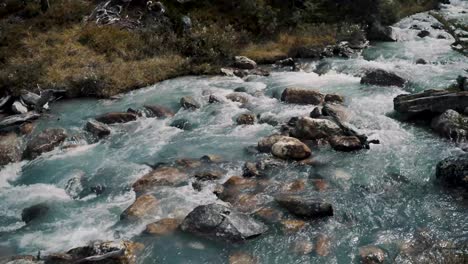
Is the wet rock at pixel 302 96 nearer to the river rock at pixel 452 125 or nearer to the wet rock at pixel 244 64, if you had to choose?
the river rock at pixel 452 125

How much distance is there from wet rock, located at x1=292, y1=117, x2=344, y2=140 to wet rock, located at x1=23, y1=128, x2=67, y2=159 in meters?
7.84

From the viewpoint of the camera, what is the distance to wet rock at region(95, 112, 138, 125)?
1622 cm

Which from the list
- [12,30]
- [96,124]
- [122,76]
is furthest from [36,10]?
[96,124]

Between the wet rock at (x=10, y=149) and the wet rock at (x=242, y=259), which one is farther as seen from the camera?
the wet rock at (x=10, y=149)

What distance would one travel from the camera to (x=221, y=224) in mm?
9164

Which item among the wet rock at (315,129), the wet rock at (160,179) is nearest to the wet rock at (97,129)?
the wet rock at (160,179)

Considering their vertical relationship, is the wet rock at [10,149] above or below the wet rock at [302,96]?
below

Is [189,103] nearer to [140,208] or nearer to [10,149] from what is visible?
[10,149]

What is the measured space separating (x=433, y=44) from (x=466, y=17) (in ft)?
21.2

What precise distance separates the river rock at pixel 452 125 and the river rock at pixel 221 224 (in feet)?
23.3

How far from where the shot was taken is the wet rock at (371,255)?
8.20 meters

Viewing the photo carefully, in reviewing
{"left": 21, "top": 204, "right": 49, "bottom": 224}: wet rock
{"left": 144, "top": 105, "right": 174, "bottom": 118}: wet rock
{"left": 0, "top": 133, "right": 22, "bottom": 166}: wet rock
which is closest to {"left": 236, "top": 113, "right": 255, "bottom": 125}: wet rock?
{"left": 144, "top": 105, "right": 174, "bottom": 118}: wet rock

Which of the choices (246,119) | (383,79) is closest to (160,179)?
(246,119)

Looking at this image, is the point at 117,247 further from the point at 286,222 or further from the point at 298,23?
the point at 298,23
